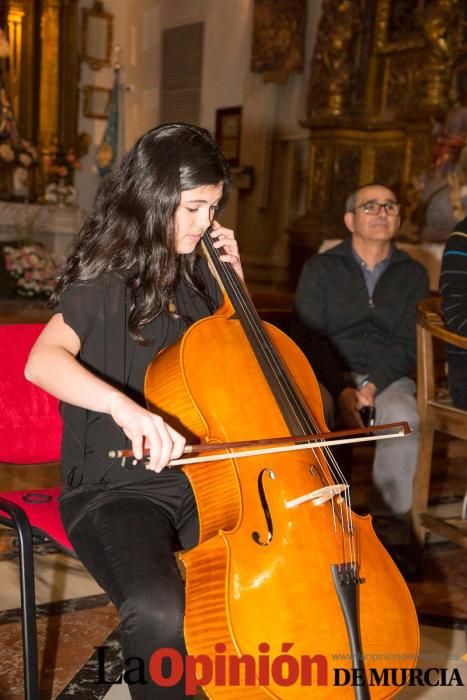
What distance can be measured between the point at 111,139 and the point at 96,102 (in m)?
0.45

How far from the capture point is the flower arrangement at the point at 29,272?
24.1 feet

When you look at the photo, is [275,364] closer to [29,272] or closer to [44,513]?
[44,513]

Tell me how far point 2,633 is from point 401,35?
6627mm

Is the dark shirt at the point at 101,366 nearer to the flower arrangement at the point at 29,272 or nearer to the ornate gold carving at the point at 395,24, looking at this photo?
the flower arrangement at the point at 29,272

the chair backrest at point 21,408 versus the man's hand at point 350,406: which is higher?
the chair backrest at point 21,408

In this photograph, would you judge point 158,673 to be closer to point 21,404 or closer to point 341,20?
point 21,404

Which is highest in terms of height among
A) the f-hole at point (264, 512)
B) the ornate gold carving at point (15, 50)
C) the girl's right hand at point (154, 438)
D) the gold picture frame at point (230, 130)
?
the ornate gold carving at point (15, 50)

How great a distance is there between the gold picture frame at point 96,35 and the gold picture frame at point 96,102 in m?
0.25

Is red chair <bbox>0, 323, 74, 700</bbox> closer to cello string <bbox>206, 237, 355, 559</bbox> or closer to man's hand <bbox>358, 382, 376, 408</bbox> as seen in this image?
cello string <bbox>206, 237, 355, 559</bbox>

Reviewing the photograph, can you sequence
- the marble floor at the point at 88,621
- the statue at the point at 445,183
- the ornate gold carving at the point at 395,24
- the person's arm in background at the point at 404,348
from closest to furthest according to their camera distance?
the marble floor at the point at 88,621 < the person's arm in background at the point at 404,348 < the statue at the point at 445,183 < the ornate gold carving at the point at 395,24

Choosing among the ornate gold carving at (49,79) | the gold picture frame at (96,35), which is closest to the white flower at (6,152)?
the ornate gold carving at (49,79)

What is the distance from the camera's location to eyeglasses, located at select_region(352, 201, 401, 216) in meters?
3.19

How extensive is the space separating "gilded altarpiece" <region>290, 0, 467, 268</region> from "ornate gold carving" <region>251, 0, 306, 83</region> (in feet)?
1.43

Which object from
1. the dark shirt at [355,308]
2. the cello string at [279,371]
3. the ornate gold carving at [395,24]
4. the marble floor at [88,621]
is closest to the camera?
the cello string at [279,371]
